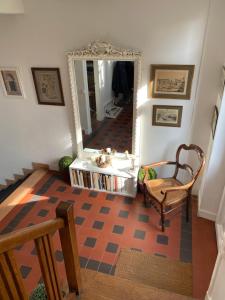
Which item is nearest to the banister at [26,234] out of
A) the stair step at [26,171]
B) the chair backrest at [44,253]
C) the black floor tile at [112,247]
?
the chair backrest at [44,253]

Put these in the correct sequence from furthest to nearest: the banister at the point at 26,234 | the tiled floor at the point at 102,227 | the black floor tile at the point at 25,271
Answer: the tiled floor at the point at 102,227 → the black floor tile at the point at 25,271 → the banister at the point at 26,234

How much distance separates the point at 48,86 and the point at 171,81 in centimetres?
167

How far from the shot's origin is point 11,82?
345 centimetres

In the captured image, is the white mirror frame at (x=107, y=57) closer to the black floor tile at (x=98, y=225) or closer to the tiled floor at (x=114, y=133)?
the tiled floor at (x=114, y=133)

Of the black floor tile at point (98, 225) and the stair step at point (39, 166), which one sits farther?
the stair step at point (39, 166)

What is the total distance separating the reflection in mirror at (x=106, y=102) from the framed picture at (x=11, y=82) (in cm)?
90

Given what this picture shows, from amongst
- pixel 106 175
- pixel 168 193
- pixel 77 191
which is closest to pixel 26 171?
pixel 77 191

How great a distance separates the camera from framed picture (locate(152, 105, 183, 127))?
2.96 m

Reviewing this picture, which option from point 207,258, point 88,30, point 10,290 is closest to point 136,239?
point 207,258

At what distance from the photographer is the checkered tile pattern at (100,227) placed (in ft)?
8.74

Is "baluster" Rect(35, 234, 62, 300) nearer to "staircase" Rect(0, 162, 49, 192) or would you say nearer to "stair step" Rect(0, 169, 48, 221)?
"stair step" Rect(0, 169, 48, 221)

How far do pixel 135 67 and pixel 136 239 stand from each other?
2.07 m

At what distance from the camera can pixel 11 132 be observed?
→ 12.8 feet

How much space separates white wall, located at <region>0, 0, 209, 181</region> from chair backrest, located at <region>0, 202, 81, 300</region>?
2173 millimetres
